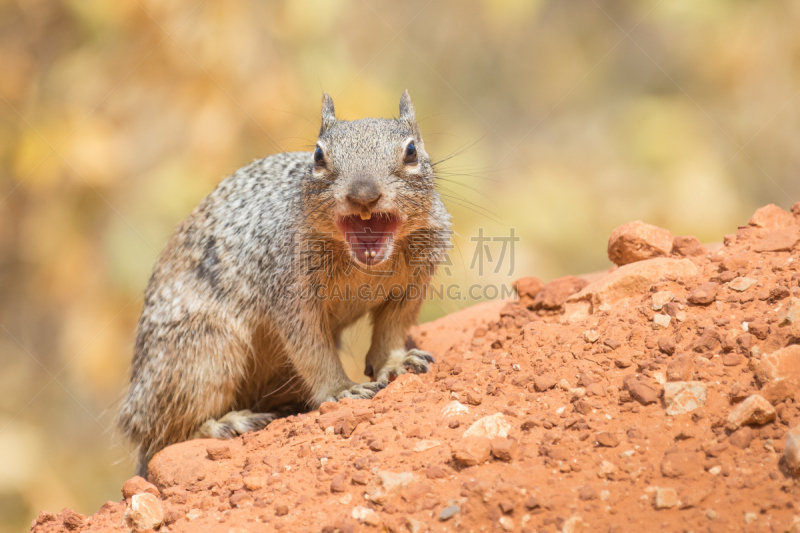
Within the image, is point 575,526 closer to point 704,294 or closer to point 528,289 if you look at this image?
point 704,294

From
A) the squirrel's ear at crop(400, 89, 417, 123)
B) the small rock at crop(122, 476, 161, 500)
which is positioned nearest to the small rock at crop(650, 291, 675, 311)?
the squirrel's ear at crop(400, 89, 417, 123)

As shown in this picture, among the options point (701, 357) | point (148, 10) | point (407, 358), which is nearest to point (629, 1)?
point (148, 10)

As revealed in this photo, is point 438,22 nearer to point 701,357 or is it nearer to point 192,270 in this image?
point 192,270

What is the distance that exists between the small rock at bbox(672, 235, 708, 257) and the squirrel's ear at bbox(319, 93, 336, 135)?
7.44 ft

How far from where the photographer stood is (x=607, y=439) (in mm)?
2674

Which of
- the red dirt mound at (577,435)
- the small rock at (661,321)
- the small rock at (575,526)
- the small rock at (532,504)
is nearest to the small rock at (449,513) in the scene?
the red dirt mound at (577,435)

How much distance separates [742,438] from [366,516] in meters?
1.38

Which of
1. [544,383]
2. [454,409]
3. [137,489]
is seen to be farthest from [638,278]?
[137,489]

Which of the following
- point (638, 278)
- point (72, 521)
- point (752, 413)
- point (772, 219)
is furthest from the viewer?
point (772, 219)

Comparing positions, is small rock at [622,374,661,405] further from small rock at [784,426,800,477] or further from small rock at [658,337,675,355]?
small rock at [784,426,800,477]

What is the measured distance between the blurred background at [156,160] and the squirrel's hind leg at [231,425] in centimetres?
300

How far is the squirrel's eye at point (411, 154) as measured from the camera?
4.18 meters

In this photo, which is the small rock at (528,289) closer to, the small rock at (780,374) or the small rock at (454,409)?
the small rock at (454,409)

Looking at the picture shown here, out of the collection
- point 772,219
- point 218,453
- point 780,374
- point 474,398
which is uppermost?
point 772,219
